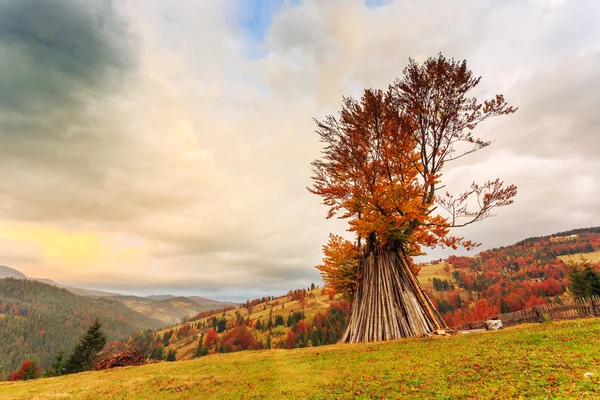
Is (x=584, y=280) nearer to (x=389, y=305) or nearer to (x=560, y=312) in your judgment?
(x=560, y=312)

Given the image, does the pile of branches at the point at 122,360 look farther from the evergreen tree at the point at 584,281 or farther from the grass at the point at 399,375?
the evergreen tree at the point at 584,281

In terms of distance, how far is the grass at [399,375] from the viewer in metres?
8.63

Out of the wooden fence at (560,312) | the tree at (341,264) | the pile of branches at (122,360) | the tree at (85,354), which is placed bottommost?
the tree at (85,354)

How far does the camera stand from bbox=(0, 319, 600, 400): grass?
340 inches

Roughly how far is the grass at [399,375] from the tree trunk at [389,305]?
11.1 ft

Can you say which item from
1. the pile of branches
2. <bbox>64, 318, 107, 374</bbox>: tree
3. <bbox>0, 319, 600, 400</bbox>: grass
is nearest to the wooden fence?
<bbox>0, 319, 600, 400</bbox>: grass

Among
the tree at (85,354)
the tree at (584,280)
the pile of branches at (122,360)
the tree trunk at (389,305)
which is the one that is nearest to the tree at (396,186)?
the tree trunk at (389,305)

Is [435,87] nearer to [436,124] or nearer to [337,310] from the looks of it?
[436,124]

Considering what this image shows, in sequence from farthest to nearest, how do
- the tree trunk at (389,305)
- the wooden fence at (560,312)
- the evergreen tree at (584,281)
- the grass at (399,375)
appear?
the evergreen tree at (584,281) → the wooden fence at (560,312) → the tree trunk at (389,305) → the grass at (399,375)

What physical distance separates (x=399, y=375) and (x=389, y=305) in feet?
39.1

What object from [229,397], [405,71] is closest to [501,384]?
[229,397]

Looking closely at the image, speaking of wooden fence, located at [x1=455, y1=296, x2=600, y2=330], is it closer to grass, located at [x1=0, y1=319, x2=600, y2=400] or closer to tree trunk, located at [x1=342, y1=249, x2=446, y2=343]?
tree trunk, located at [x1=342, y1=249, x2=446, y2=343]

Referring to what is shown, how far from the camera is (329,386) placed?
10.9 metres

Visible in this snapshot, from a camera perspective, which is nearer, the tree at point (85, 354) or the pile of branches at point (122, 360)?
the pile of branches at point (122, 360)
